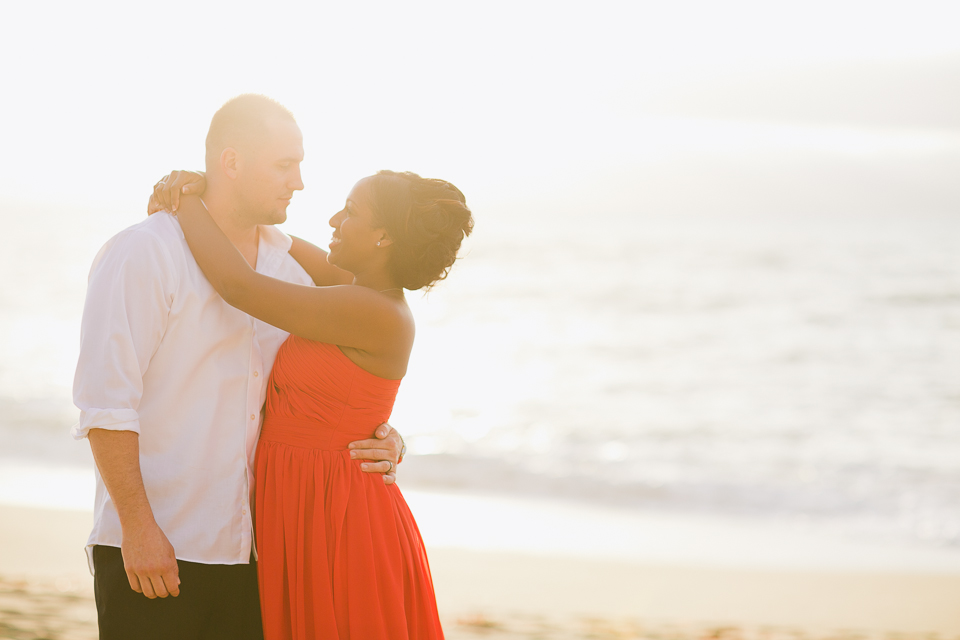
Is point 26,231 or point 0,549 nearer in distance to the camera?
point 0,549

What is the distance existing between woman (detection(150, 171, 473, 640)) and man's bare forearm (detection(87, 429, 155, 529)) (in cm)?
43

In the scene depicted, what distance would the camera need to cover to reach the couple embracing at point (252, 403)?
253 cm

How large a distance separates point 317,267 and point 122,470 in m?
1.12

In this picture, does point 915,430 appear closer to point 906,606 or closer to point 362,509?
point 906,606

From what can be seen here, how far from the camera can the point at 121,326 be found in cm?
248

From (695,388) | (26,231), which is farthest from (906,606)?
(26,231)

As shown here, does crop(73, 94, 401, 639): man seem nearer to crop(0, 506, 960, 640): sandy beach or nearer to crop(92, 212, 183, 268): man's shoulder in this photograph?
crop(92, 212, 183, 268): man's shoulder

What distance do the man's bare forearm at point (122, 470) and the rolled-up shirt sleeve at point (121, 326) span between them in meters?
0.03

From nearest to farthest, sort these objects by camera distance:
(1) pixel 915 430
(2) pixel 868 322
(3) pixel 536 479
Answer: (3) pixel 536 479
(1) pixel 915 430
(2) pixel 868 322

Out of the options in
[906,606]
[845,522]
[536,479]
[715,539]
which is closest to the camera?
[906,606]

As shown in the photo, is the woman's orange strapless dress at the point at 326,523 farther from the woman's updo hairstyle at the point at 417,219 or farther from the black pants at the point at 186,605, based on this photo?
the woman's updo hairstyle at the point at 417,219

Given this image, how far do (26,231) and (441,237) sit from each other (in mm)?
50598

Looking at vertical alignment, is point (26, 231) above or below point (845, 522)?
above

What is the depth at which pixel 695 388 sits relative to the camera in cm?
1652
